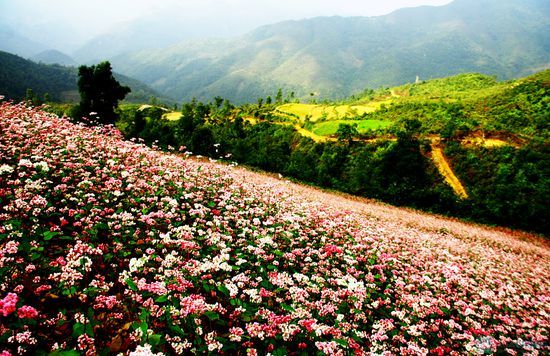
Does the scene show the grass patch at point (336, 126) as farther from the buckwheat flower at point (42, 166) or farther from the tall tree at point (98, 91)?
the buckwheat flower at point (42, 166)

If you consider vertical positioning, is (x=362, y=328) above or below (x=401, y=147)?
below

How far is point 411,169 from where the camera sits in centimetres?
3925

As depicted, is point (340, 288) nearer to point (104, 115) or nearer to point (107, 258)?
point (107, 258)

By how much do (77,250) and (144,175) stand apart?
4294 millimetres

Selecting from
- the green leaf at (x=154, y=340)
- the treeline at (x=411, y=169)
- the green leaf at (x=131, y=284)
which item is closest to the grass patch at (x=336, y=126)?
the treeline at (x=411, y=169)

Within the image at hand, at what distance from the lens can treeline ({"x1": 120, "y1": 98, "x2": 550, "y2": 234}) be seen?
105ft

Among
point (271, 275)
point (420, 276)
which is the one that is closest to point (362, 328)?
point (271, 275)

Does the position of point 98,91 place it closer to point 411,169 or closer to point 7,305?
point 411,169

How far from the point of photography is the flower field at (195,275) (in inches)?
175

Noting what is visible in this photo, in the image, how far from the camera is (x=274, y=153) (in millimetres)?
50750

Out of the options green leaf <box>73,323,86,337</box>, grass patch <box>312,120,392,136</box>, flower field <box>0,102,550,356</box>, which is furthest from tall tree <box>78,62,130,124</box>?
green leaf <box>73,323,86,337</box>

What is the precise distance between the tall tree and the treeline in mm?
8393

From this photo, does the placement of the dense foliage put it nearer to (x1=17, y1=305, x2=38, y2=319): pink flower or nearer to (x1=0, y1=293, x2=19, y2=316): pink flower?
(x1=17, y1=305, x2=38, y2=319): pink flower

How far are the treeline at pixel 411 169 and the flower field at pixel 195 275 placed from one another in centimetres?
1260
